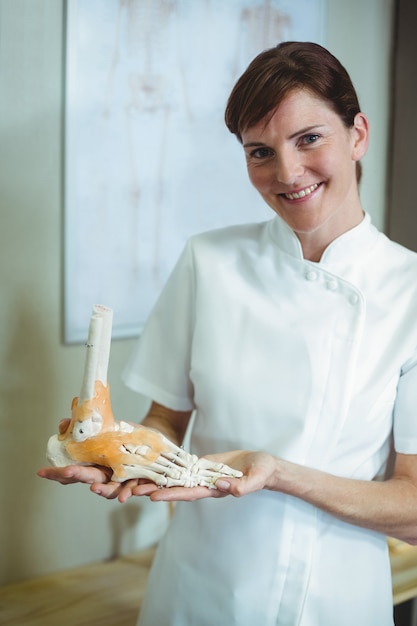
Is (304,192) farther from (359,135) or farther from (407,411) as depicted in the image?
(407,411)

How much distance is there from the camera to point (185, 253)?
1411 mm

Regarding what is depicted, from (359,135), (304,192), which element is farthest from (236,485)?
(359,135)

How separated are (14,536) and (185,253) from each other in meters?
0.92

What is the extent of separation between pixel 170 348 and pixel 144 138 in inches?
27.5

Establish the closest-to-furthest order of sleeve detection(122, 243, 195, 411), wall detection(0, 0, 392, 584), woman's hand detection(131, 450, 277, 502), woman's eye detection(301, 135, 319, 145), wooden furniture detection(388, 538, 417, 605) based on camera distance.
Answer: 1. woman's hand detection(131, 450, 277, 502)
2. woman's eye detection(301, 135, 319, 145)
3. sleeve detection(122, 243, 195, 411)
4. wall detection(0, 0, 392, 584)
5. wooden furniture detection(388, 538, 417, 605)

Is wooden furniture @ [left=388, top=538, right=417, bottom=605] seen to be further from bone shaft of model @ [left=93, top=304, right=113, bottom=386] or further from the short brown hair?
the short brown hair

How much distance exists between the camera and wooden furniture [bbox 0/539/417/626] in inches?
68.4

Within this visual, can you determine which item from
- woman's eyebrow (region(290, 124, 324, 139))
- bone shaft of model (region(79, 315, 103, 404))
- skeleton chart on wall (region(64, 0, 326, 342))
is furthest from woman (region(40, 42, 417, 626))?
skeleton chart on wall (region(64, 0, 326, 342))

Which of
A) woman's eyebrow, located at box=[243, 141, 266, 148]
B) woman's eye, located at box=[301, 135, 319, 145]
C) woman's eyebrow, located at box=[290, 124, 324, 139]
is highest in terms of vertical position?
woman's eyebrow, located at box=[290, 124, 324, 139]

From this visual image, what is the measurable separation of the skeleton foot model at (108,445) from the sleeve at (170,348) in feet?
0.60

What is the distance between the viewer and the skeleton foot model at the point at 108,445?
113 cm

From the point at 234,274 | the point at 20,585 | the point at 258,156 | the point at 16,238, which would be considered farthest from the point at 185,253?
the point at 20,585

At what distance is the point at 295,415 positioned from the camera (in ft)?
4.05

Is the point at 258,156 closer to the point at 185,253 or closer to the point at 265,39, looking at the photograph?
the point at 185,253
